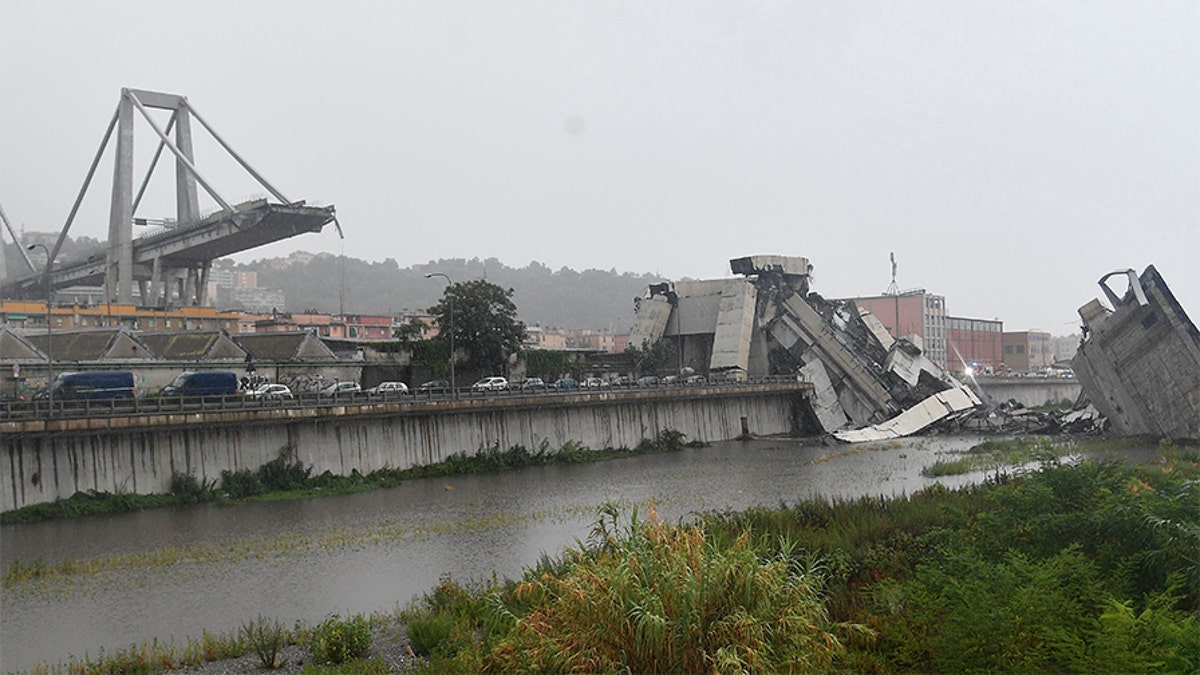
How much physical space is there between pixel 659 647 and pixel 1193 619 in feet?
20.7

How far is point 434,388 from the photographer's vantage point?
2109 inches

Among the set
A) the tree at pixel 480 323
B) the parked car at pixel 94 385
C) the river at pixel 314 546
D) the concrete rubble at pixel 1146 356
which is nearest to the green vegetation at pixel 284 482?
the river at pixel 314 546

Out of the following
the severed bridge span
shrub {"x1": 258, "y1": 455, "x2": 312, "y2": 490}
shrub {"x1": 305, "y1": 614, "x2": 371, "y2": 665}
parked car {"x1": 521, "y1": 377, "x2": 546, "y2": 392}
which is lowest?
shrub {"x1": 305, "y1": 614, "x2": 371, "y2": 665}

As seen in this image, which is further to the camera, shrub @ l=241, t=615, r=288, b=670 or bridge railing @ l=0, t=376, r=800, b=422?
bridge railing @ l=0, t=376, r=800, b=422

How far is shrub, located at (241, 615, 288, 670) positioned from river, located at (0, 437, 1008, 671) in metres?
1.25

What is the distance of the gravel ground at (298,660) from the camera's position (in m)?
16.2

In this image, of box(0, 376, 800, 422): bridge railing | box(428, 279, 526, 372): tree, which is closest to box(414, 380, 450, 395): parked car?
box(0, 376, 800, 422): bridge railing

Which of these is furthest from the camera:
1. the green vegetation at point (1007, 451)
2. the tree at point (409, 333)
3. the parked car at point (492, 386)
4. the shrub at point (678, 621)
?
the tree at point (409, 333)

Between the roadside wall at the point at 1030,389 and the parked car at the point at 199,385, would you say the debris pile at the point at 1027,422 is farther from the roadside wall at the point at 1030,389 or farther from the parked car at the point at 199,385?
the parked car at the point at 199,385

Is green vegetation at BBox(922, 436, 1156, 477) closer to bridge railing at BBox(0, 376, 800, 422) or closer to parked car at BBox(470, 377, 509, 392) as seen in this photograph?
bridge railing at BBox(0, 376, 800, 422)

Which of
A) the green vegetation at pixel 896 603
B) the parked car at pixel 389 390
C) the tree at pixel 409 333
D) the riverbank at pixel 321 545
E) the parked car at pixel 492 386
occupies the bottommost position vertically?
the riverbank at pixel 321 545

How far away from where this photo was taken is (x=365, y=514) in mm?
34375

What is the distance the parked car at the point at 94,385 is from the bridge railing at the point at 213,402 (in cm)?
150

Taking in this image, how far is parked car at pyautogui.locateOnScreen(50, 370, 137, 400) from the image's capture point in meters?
39.2
